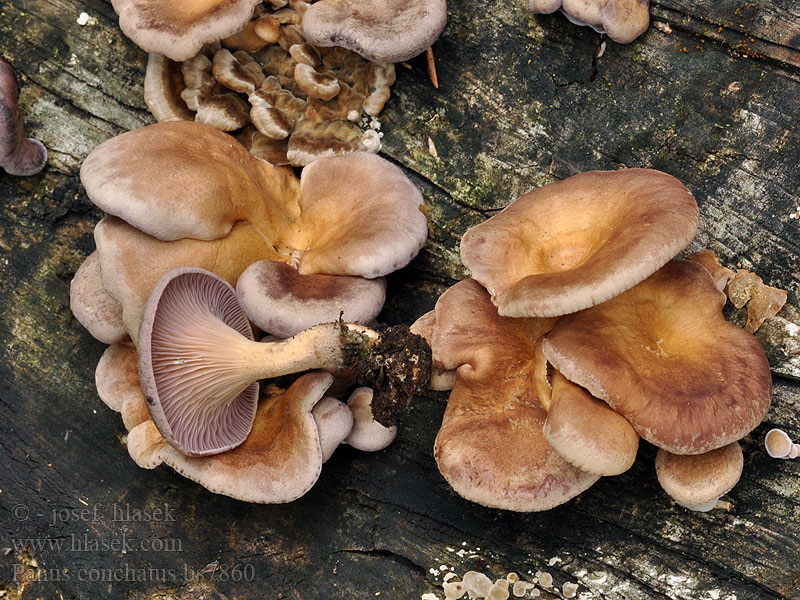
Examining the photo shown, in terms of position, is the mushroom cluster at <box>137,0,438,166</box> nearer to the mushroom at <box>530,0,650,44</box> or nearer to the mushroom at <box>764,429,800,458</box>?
the mushroom at <box>530,0,650,44</box>

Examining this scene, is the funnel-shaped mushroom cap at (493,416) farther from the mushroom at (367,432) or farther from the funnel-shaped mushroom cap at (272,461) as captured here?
the funnel-shaped mushroom cap at (272,461)

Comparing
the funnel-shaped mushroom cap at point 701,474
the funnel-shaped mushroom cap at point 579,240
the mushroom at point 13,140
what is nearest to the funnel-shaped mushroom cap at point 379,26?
the funnel-shaped mushroom cap at point 579,240

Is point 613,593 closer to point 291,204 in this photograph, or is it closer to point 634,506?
point 634,506

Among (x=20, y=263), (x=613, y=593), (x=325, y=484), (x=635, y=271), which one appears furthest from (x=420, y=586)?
(x=20, y=263)

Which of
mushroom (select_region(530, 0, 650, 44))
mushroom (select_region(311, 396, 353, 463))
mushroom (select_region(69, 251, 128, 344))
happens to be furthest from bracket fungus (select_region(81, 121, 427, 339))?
mushroom (select_region(530, 0, 650, 44))

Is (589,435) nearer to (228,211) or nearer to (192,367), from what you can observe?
(192,367)

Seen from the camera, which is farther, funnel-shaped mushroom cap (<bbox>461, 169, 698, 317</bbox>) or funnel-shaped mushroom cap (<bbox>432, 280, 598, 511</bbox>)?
funnel-shaped mushroom cap (<bbox>432, 280, 598, 511</bbox>)
